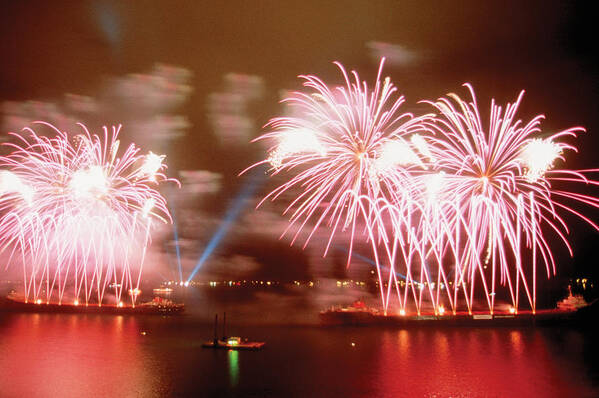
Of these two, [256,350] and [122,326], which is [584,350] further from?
[122,326]

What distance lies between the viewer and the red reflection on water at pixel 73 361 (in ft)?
55.9

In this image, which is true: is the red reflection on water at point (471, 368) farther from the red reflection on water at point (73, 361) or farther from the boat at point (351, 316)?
the red reflection on water at point (73, 361)

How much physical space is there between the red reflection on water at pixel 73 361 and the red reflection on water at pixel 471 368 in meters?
9.28

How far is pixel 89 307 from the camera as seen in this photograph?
137 ft

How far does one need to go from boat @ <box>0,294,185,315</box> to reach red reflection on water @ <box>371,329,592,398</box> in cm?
2121

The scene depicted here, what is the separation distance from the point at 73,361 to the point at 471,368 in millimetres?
16647

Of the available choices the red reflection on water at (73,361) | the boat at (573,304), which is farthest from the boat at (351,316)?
the boat at (573,304)

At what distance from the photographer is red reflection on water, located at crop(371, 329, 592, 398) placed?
17281 millimetres

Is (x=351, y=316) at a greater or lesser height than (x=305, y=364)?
greater

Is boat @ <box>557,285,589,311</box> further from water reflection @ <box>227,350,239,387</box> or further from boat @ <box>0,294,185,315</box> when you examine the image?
boat @ <box>0,294,185,315</box>

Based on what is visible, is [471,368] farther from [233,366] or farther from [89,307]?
[89,307]

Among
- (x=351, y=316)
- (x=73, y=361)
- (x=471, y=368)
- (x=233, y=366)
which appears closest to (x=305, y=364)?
(x=233, y=366)

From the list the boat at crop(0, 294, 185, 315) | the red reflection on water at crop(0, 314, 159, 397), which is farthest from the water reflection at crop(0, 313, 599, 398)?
the boat at crop(0, 294, 185, 315)

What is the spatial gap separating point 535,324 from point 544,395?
20.4m
